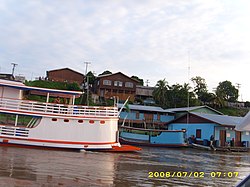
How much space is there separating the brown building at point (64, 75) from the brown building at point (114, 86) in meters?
5.73

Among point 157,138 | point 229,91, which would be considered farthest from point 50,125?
point 229,91

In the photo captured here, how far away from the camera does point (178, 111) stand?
39.4 m

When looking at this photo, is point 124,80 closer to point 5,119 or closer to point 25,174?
point 5,119

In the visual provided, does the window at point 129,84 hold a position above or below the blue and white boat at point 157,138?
above

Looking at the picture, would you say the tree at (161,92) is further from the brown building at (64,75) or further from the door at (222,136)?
the door at (222,136)

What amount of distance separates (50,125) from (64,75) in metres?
39.9

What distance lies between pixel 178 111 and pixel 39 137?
26145 millimetres

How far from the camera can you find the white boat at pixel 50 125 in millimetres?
16219

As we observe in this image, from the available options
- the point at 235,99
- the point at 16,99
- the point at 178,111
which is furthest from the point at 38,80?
the point at 235,99

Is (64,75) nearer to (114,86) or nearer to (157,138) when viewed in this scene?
(114,86)

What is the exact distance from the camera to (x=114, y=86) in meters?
52.4

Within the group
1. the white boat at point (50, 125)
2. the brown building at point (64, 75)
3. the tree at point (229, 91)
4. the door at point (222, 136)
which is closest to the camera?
the white boat at point (50, 125)

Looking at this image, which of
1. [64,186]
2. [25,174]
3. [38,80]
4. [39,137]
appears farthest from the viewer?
[38,80]

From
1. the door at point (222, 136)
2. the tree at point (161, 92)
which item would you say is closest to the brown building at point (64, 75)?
the tree at point (161, 92)
